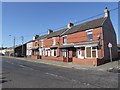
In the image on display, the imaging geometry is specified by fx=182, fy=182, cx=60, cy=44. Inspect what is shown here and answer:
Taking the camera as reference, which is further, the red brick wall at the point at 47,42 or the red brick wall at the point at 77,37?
the red brick wall at the point at 47,42

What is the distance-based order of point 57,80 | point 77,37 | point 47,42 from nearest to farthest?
point 57,80
point 77,37
point 47,42

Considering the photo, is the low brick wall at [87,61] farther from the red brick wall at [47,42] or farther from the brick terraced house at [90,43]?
the red brick wall at [47,42]

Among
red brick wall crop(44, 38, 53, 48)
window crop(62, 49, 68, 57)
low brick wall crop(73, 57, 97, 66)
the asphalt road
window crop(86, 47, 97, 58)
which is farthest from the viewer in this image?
red brick wall crop(44, 38, 53, 48)

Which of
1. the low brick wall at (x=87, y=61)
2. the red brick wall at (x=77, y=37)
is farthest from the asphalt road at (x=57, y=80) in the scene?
the red brick wall at (x=77, y=37)

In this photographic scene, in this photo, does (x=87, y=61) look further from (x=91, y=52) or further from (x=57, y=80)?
(x=57, y=80)

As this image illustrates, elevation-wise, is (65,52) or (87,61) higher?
(65,52)

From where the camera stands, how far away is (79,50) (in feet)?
113

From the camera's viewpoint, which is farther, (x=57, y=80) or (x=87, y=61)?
(x=87, y=61)

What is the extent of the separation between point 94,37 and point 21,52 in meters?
58.8

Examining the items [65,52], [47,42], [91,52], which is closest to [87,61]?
[91,52]

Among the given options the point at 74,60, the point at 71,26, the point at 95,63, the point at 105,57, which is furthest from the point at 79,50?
the point at 71,26

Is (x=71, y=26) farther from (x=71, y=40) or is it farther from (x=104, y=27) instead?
(x=104, y=27)

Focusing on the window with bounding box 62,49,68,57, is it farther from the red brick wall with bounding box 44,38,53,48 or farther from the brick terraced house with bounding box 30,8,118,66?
the red brick wall with bounding box 44,38,53,48

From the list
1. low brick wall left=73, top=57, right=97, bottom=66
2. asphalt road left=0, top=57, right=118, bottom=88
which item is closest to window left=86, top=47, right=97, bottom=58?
low brick wall left=73, top=57, right=97, bottom=66
